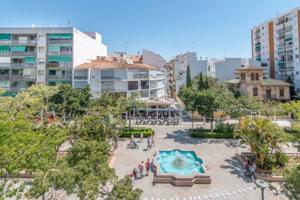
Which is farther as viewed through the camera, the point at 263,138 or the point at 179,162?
the point at 179,162

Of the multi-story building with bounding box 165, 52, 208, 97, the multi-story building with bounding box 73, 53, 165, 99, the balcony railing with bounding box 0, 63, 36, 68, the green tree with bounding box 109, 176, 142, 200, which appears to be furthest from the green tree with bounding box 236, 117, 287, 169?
the multi-story building with bounding box 165, 52, 208, 97

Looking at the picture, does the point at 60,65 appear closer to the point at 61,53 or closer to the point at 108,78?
the point at 61,53

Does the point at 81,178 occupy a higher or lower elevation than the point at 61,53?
lower

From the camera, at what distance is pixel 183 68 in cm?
8006

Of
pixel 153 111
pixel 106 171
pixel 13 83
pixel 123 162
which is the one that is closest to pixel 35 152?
pixel 106 171

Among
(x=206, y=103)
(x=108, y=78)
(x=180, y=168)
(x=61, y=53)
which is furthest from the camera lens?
(x=108, y=78)

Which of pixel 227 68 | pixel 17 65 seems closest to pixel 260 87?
pixel 227 68

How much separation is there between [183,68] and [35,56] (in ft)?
147

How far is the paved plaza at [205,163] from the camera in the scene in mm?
19641

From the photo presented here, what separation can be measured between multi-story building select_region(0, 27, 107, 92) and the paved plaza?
1045 inches

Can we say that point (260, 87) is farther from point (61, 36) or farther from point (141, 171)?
point (61, 36)

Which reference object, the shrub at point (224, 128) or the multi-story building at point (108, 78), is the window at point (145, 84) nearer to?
the multi-story building at point (108, 78)

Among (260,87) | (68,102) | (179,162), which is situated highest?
(260,87)

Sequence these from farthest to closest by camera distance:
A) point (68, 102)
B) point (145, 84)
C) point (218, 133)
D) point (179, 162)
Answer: point (145, 84), point (68, 102), point (218, 133), point (179, 162)
